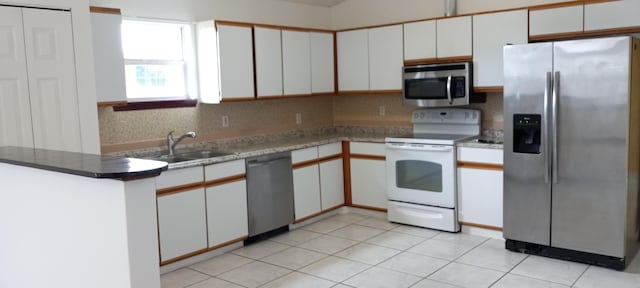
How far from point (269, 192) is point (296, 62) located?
4.57ft

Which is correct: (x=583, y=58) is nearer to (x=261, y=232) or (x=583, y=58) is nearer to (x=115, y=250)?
(x=261, y=232)

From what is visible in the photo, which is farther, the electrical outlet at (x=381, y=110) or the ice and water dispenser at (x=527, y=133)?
the electrical outlet at (x=381, y=110)

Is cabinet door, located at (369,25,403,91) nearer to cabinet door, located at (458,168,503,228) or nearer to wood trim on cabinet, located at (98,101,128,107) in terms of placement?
cabinet door, located at (458,168,503,228)

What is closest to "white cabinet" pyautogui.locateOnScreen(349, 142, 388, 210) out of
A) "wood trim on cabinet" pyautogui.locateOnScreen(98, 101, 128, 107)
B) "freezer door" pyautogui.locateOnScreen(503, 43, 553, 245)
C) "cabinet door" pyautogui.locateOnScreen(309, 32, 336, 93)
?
"cabinet door" pyautogui.locateOnScreen(309, 32, 336, 93)

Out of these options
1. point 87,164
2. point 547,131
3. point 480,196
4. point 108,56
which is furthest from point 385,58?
point 87,164

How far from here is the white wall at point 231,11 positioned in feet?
14.5

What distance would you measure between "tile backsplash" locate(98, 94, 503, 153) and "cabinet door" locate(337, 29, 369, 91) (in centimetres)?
37

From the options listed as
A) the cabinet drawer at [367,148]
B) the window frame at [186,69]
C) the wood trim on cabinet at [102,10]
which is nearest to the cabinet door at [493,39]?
the cabinet drawer at [367,148]

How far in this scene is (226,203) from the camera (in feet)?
14.6

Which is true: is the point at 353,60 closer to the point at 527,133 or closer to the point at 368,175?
the point at 368,175

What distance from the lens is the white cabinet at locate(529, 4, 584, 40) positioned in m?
4.25

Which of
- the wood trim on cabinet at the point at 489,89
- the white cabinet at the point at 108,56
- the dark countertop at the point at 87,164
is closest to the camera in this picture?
the dark countertop at the point at 87,164

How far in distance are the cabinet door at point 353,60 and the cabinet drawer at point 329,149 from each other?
2.19 ft

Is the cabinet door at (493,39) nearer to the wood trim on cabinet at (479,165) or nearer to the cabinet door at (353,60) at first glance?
the wood trim on cabinet at (479,165)
